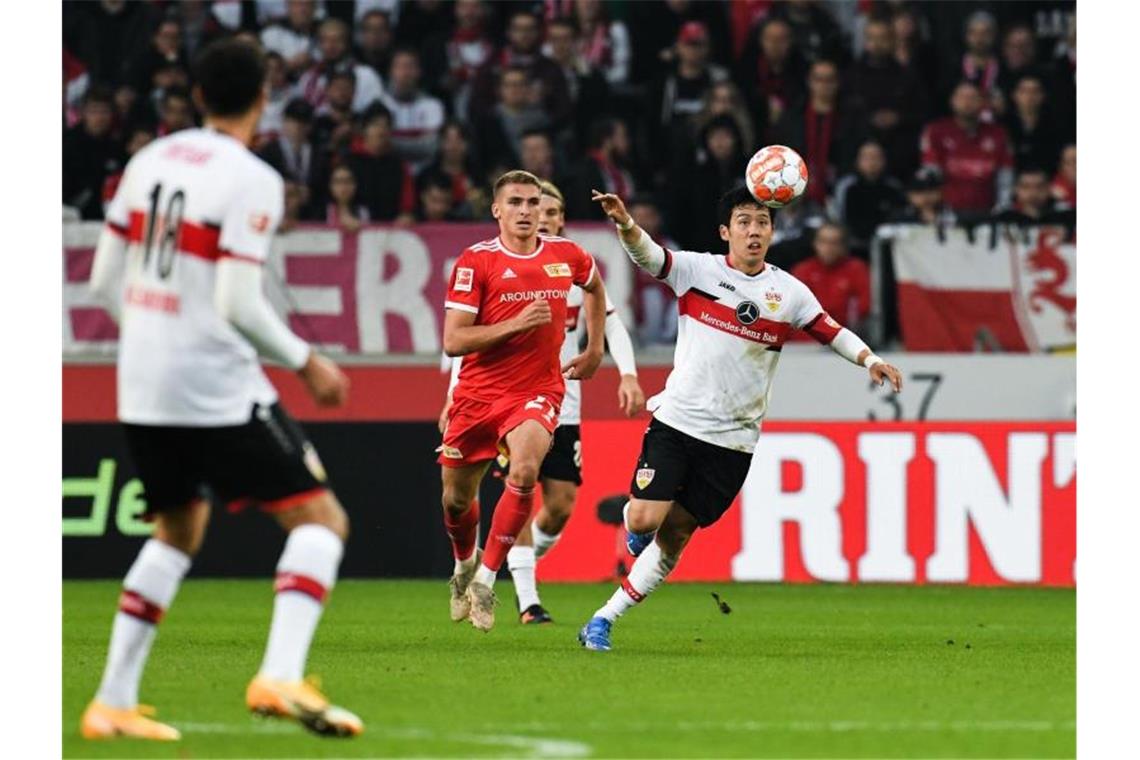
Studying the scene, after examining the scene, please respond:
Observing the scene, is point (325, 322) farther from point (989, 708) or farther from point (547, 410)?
point (989, 708)

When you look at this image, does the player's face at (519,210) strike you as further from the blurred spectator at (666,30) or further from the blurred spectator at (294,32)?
the blurred spectator at (294,32)

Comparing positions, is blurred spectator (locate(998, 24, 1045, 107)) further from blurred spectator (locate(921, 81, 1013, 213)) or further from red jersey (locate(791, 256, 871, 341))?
red jersey (locate(791, 256, 871, 341))

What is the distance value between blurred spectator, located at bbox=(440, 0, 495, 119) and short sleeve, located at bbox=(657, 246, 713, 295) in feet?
27.0

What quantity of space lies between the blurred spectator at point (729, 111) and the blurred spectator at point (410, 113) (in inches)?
87.6

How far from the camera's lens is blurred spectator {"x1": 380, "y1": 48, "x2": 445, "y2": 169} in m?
18.0

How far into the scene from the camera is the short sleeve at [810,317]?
34.3ft

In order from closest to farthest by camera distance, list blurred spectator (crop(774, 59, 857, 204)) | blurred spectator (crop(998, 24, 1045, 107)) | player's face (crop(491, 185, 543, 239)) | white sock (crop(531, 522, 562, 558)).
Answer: player's face (crop(491, 185, 543, 239)) < white sock (crop(531, 522, 562, 558)) < blurred spectator (crop(774, 59, 857, 204)) < blurred spectator (crop(998, 24, 1045, 107))

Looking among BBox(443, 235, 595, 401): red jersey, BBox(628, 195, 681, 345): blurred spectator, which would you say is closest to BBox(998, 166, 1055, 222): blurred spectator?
BBox(628, 195, 681, 345): blurred spectator

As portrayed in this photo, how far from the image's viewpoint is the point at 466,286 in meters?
10.7

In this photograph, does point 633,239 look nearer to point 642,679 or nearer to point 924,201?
point 642,679

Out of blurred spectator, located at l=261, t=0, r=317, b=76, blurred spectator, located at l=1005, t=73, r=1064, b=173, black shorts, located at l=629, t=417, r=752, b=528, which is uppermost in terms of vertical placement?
blurred spectator, located at l=261, t=0, r=317, b=76

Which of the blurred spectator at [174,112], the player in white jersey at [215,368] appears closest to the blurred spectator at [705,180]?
the blurred spectator at [174,112]

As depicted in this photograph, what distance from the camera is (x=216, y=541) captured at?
52.9 ft

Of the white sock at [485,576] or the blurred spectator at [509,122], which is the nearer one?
the white sock at [485,576]
